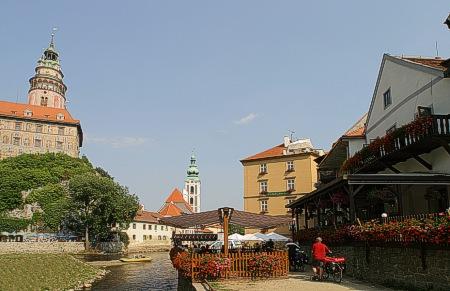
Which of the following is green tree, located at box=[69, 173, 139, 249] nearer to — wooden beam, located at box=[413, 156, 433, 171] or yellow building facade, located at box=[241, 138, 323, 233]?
yellow building facade, located at box=[241, 138, 323, 233]

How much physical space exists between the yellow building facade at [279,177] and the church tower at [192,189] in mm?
121914

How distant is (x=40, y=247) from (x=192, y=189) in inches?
4844

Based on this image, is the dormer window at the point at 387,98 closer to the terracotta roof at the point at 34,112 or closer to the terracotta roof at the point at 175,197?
the terracotta roof at the point at 34,112

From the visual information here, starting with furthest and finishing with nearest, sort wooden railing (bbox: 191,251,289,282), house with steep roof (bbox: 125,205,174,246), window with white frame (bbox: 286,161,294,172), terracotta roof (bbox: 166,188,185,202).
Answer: terracotta roof (bbox: 166,188,185,202), house with steep roof (bbox: 125,205,174,246), window with white frame (bbox: 286,161,294,172), wooden railing (bbox: 191,251,289,282)

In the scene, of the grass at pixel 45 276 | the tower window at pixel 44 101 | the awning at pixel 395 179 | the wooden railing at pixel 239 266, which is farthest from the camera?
the tower window at pixel 44 101

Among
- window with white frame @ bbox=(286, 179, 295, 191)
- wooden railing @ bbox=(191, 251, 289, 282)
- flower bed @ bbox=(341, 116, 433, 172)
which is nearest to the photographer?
wooden railing @ bbox=(191, 251, 289, 282)

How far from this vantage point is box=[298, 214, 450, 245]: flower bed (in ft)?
38.9

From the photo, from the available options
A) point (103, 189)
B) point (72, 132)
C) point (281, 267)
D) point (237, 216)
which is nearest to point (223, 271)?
point (281, 267)

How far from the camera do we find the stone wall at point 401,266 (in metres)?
12.1

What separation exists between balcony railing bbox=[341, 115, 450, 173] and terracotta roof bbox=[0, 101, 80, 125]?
97.3 metres

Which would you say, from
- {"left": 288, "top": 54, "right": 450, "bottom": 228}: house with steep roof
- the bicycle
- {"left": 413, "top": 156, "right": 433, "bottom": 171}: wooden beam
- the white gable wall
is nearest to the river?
{"left": 288, "top": 54, "right": 450, "bottom": 228}: house with steep roof

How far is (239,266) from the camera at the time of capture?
1697cm

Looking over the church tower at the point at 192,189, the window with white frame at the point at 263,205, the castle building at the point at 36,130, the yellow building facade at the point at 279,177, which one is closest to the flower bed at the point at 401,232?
the yellow building facade at the point at 279,177

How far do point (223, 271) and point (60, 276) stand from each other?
18.4m
